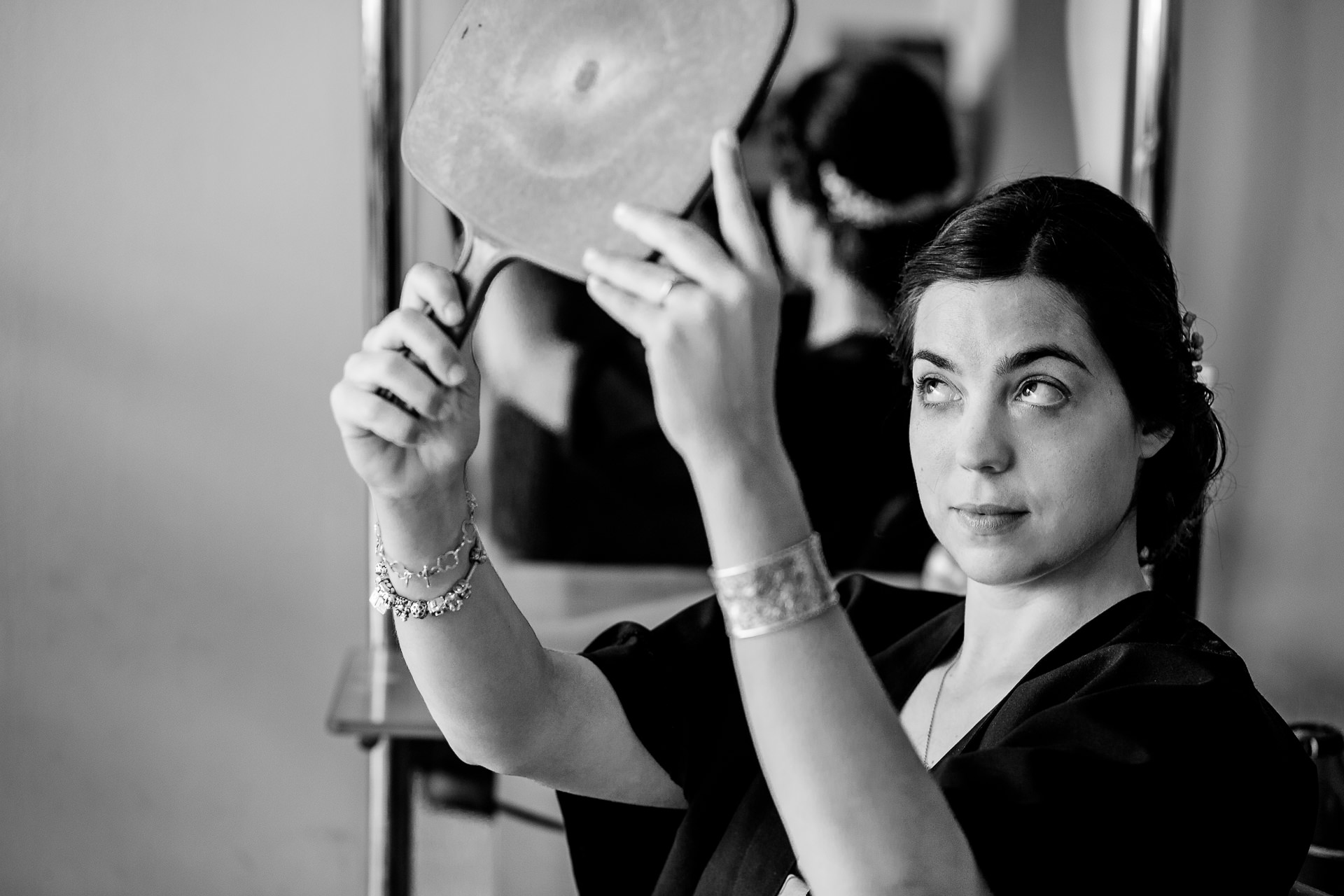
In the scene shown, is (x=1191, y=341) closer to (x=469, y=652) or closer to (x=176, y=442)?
(x=469, y=652)

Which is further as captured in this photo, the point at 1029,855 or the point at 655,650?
the point at 655,650

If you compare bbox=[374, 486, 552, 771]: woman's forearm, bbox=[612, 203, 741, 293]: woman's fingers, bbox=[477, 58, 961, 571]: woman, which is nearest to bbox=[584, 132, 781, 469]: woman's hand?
bbox=[612, 203, 741, 293]: woman's fingers

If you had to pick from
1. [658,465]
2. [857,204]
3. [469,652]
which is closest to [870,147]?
[857,204]

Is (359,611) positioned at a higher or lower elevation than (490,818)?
higher

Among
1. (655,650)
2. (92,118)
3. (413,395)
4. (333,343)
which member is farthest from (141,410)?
(413,395)

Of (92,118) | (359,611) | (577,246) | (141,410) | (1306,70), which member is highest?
(1306,70)

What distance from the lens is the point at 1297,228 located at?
171cm

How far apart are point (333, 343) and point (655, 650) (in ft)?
3.08

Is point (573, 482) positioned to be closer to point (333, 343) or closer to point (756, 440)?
point (333, 343)

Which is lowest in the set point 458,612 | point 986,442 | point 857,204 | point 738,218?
point 458,612

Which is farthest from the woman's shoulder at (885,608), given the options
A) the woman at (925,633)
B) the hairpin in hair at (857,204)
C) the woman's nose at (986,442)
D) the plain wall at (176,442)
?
the plain wall at (176,442)

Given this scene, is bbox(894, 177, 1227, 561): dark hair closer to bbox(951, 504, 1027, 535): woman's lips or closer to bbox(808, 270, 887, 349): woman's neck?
bbox(951, 504, 1027, 535): woman's lips

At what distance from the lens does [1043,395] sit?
79 cm

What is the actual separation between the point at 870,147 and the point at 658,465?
49 cm
